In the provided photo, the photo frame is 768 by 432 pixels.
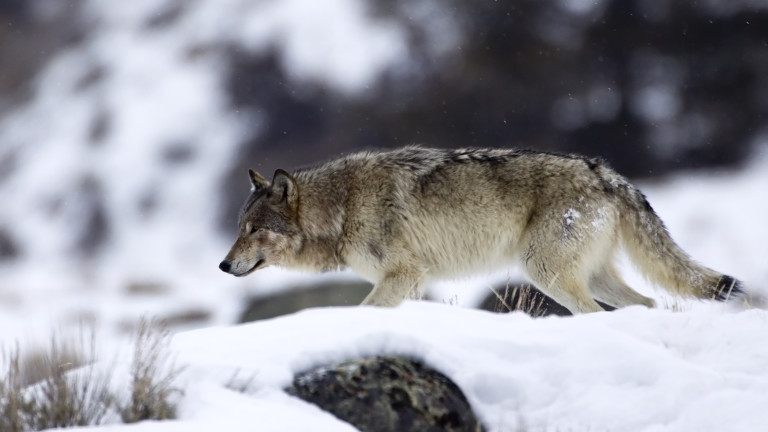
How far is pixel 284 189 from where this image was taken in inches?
252

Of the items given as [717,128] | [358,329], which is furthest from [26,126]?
[358,329]

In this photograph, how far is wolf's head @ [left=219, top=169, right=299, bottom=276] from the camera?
Result: 20.9ft

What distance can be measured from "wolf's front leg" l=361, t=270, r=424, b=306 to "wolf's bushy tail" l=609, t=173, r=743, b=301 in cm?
164

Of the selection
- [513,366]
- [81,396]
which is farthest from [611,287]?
[81,396]

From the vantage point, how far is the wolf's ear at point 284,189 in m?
6.38

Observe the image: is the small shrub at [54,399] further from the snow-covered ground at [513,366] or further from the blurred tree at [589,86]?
the blurred tree at [589,86]

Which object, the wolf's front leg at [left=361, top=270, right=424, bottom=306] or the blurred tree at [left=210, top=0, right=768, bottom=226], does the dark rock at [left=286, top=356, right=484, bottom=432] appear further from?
the blurred tree at [left=210, top=0, right=768, bottom=226]

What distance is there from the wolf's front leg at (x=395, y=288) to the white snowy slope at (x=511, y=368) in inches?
59.2

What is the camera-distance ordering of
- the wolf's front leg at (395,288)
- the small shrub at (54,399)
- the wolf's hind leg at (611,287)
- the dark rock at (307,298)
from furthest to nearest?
the dark rock at (307,298) < the wolf's hind leg at (611,287) < the wolf's front leg at (395,288) < the small shrub at (54,399)

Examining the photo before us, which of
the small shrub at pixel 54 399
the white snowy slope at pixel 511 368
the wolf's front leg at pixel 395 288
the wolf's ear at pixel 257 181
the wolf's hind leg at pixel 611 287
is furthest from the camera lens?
the wolf's ear at pixel 257 181

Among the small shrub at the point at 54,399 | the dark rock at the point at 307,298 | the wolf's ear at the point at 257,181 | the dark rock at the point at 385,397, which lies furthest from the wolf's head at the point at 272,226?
the dark rock at the point at 307,298

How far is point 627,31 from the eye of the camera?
26062mm

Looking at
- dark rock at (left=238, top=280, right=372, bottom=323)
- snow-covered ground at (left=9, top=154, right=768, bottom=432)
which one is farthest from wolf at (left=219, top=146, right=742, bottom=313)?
dark rock at (left=238, top=280, right=372, bottom=323)

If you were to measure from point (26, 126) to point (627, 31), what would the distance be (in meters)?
22.3
